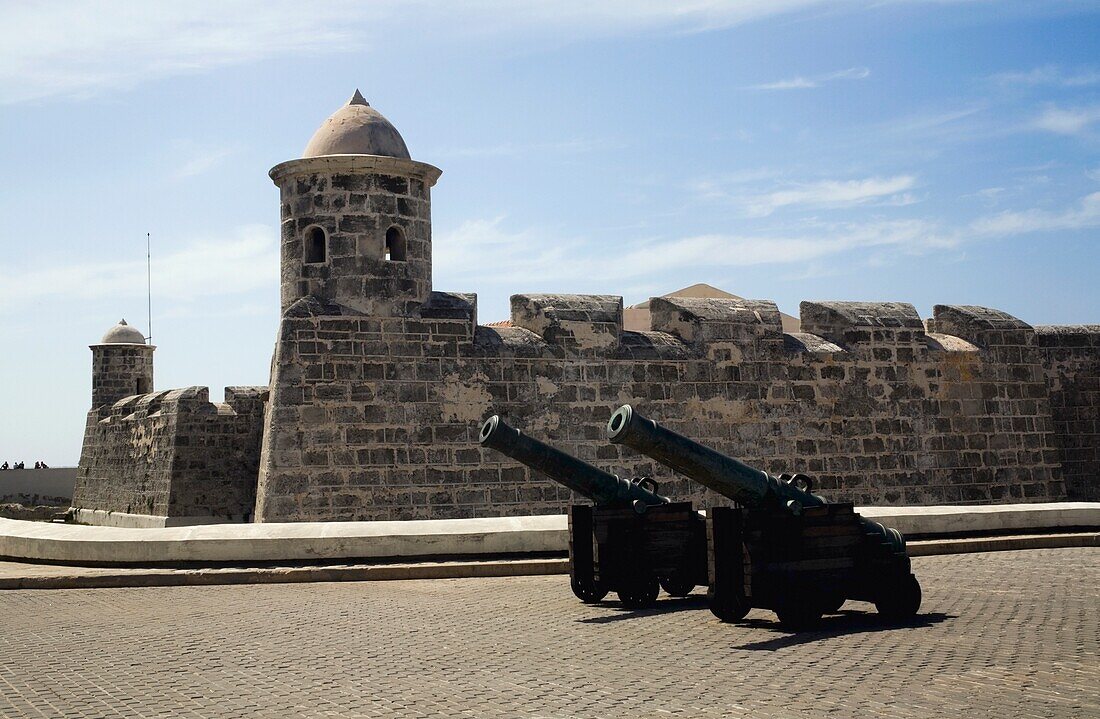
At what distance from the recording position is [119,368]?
89.3 feet

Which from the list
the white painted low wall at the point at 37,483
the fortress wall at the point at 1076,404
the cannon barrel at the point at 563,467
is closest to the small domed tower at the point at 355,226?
the cannon barrel at the point at 563,467

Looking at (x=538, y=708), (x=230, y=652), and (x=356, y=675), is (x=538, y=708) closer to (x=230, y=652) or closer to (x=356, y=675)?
A: (x=356, y=675)

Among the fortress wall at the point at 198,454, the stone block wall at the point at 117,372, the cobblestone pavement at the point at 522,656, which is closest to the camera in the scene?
the cobblestone pavement at the point at 522,656

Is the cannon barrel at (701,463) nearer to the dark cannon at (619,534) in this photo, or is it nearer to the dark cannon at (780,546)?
the dark cannon at (780,546)

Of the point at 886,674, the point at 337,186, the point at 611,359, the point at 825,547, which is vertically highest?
the point at 337,186

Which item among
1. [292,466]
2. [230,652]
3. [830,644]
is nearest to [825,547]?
Answer: [830,644]

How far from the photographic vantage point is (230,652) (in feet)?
20.7

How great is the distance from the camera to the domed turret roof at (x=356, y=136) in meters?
13.0

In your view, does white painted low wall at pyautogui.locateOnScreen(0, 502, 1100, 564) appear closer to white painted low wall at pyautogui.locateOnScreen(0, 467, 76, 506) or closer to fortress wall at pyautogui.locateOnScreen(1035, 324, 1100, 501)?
fortress wall at pyautogui.locateOnScreen(1035, 324, 1100, 501)

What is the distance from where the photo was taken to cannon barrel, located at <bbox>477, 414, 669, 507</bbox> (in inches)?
316

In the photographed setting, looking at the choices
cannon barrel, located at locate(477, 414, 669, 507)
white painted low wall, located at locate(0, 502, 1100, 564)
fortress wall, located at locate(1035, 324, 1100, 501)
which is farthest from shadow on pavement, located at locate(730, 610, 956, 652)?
fortress wall, located at locate(1035, 324, 1100, 501)

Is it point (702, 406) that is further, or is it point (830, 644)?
A: point (702, 406)

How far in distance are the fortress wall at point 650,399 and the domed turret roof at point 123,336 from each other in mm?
16531

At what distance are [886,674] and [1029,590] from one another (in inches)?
127
